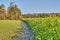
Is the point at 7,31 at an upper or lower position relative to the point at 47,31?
lower

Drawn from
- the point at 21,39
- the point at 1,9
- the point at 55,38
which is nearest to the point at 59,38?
the point at 55,38

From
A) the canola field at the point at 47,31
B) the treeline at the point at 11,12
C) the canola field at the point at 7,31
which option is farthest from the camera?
the treeline at the point at 11,12

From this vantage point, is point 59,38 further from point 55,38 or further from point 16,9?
point 16,9

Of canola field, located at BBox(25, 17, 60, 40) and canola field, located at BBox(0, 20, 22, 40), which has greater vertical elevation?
canola field, located at BBox(25, 17, 60, 40)

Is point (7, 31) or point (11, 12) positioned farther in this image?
point (11, 12)

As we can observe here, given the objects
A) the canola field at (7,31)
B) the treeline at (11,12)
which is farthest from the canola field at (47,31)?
the treeline at (11,12)

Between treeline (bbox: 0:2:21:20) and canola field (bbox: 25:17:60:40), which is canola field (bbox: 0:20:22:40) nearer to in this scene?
canola field (bbox: 25:17:60:40)

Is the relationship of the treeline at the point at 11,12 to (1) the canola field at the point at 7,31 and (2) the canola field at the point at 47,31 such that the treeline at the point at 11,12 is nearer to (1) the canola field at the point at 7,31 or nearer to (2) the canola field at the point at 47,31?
(1) the canola field at the point at 7,31

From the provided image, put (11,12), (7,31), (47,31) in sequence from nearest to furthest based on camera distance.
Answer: (47,31) → (7,31) → (11,12)

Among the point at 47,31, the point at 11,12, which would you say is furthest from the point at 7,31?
the point at 11,12

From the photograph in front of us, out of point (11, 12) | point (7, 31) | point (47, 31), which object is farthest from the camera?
point (11, 12)

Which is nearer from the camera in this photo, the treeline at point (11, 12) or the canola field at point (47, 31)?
the canola field at point (47, 31)

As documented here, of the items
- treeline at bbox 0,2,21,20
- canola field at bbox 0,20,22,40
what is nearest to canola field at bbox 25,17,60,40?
canola field at bbox 0,20,22,40

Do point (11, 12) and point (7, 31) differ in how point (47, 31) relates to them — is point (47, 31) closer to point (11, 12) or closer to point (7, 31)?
point (7, 31)
